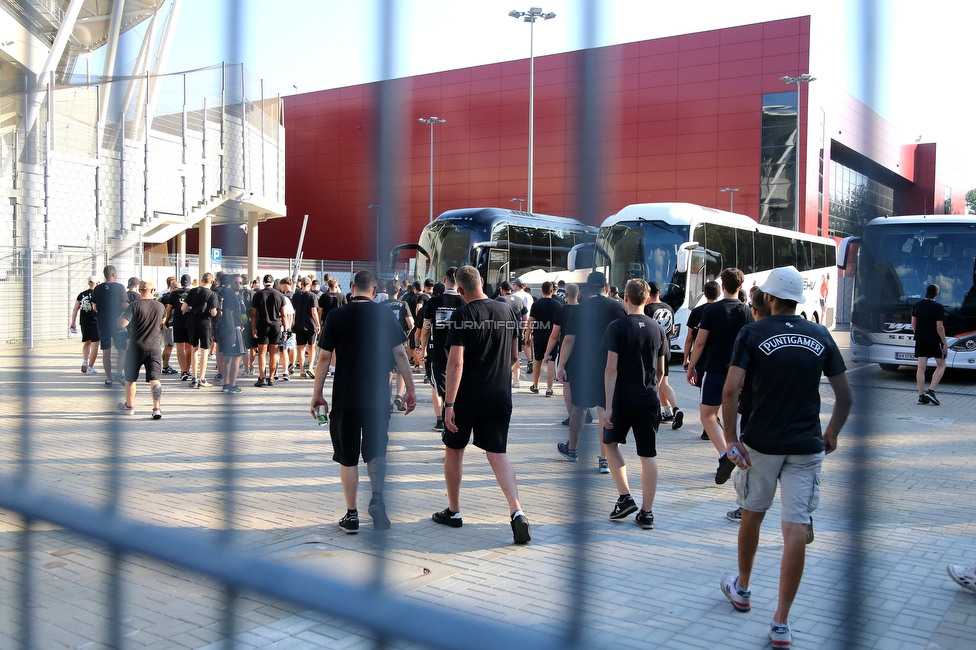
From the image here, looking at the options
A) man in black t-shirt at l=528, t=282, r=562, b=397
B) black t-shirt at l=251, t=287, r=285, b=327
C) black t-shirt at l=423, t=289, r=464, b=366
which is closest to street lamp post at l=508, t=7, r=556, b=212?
black t-shirt at l=423, t=289, r=464, b=366

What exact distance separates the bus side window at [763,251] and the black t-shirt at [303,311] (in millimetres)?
7715

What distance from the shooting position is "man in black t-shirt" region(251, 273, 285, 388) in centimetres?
1322

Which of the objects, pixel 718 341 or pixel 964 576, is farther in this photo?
pixel 718 341

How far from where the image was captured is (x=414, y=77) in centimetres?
146

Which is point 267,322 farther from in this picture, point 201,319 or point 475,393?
point 475,393

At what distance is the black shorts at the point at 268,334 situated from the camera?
13242 millimetres

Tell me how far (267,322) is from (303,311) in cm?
77

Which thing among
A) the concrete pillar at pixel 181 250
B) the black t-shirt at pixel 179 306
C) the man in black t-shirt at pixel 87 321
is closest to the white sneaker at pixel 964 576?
the black t-shirt at pixel 179 306

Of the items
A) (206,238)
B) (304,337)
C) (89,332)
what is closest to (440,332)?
(206,238)

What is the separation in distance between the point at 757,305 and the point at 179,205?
1978 cm

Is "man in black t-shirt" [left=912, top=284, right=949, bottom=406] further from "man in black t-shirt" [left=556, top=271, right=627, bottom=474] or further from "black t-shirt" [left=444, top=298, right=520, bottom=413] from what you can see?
"man in black t-shirt" [left=556, top=271, right=627, bottom=474]

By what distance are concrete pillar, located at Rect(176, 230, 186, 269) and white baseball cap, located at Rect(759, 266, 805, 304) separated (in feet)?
74.0

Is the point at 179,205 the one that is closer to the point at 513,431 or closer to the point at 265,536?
the point at 513,431

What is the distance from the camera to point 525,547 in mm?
4906
